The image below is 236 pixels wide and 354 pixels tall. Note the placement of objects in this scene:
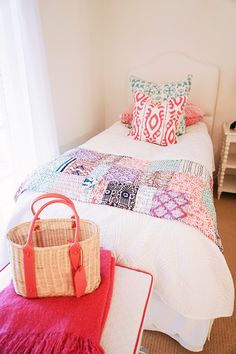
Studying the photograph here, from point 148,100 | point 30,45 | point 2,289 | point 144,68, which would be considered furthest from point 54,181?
point 144,68

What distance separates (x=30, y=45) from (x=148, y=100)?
3.14 feet

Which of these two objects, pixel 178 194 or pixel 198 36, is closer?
pixel 178 194

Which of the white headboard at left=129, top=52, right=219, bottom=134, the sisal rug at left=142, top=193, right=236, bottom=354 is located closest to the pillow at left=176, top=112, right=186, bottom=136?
the white headboard at left=129, top=52, right=219, bottom=134

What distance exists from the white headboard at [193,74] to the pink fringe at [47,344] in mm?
2470

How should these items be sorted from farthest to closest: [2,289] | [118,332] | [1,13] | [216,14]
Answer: [216,14] → [1,13] → [2,289] → [118,332]

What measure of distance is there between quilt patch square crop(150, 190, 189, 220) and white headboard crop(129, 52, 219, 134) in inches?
71.2

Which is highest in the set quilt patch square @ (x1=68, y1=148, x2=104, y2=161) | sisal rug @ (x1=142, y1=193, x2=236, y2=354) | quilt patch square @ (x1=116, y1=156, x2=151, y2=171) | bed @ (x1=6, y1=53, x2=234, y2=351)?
quilt patch square @ (x1=68, y1=148, x2=104, y2=161)

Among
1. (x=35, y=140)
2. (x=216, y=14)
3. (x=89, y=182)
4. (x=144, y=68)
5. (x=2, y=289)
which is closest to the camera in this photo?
(x=2, y=289)

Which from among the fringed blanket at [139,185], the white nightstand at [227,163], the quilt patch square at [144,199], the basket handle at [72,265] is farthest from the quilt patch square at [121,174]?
the white nightstand at [227,163]

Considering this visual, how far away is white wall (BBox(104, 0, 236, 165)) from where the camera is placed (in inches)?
95.9

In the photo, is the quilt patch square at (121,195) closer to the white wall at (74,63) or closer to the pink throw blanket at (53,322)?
the pink throw blanket at (53,322)

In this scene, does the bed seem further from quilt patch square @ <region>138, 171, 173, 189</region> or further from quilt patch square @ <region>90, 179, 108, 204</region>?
quilt patch square @ <region>138, 171, 173, 189</region>

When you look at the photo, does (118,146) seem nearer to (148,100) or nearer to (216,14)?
(148,100)

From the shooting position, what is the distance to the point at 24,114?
1717 mm
